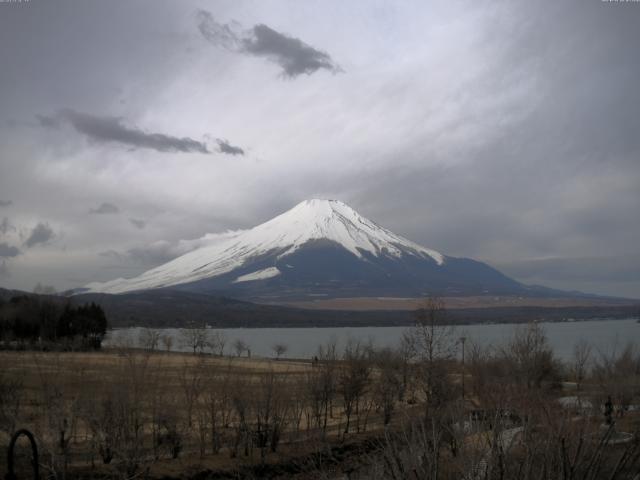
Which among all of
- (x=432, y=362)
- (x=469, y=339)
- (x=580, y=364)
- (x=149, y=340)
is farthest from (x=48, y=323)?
(x=580, y=364)

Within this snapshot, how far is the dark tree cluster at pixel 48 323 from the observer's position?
231 feet

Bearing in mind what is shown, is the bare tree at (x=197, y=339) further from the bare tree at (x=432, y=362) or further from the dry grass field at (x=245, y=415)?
the bare tree at (x=432, y=362)

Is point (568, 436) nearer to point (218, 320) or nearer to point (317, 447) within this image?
point (317, 447)

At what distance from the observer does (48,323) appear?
244ft

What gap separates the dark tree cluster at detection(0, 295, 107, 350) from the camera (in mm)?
70312

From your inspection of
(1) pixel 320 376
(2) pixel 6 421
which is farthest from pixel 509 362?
(2) pixel 6 421

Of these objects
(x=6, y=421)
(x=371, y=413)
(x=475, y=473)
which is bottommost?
(x=371, y=413)

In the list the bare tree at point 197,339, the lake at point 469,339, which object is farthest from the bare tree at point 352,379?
the bare tree at point 197,339

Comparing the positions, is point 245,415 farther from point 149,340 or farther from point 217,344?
point 217,344

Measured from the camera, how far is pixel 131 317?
17338 centimetres

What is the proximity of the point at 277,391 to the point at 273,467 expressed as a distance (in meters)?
2.71

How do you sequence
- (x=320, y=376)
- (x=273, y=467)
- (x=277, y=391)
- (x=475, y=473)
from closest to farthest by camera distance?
(x=475, y=473)
(x=273, y=467)
(x=277, y=391)
(x=320, y=376)

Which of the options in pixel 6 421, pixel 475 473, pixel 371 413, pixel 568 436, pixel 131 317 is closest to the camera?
pixel 475 473

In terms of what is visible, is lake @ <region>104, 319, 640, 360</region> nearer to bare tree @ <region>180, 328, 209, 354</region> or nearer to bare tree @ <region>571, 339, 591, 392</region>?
bare tree @ <region>571, 339, 591, 392</region>
